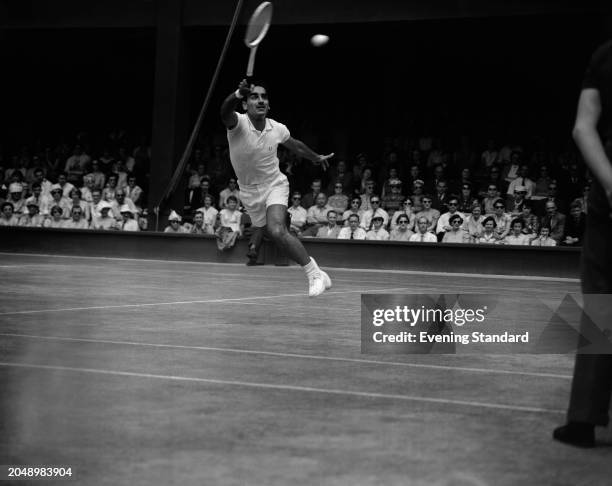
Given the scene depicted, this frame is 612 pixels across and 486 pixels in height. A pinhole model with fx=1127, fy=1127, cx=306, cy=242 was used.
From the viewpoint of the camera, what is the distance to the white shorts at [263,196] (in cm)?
1082

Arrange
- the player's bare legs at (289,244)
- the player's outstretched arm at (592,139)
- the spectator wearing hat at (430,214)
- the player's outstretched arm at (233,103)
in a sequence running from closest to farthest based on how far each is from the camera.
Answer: the player's outstretched arm at (592,139)
the player's outstretched arm at (233,103)
the player's bare legs at (289,244)
the spectator wearing hat at (430,214)

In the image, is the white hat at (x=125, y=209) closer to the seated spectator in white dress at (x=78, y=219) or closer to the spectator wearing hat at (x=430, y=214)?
the seated spectator in white dress at (x=78, y=219)

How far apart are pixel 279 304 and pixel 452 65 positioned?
14999 mm

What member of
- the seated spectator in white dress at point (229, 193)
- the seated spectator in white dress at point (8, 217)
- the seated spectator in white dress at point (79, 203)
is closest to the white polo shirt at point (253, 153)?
the seated spectator in white dress at point (229, 193)

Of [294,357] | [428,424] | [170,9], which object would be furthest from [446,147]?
[428,424]

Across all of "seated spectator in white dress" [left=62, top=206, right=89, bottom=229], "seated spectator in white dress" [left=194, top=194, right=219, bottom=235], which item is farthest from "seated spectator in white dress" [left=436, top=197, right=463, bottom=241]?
"seated spectator in white dress" [left=62, top=206, right=89, bottom=229]

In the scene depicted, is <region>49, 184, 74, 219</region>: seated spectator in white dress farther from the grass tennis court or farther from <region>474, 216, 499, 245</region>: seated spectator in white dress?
the grass tennis court

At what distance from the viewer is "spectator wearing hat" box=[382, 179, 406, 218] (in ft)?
65.3

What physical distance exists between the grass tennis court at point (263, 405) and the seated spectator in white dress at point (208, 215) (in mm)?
11721

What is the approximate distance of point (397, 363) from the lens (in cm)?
621

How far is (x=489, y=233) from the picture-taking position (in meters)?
18.9

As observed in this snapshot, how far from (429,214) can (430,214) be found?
2 cm

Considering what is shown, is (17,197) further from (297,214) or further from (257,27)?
(257,27)

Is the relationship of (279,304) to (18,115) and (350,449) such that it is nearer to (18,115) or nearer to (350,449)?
(350,449)
